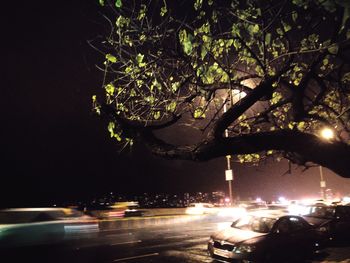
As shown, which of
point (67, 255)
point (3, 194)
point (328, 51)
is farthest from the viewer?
point (3, 194)

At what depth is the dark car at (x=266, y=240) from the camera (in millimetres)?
11297

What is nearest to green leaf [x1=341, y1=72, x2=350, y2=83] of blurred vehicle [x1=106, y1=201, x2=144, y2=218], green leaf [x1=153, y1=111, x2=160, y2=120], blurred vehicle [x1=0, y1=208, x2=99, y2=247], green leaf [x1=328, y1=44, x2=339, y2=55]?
green leaf [x1=328, y1=44, x2=339, y2=55]

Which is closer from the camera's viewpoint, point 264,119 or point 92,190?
point 264,119

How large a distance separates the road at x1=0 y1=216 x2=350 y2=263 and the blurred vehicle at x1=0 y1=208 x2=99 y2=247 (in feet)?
1.03

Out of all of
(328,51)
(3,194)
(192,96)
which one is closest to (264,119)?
(192,96)

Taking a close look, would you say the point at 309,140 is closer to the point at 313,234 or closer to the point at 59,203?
the point at 313,234

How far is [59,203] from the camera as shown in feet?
169

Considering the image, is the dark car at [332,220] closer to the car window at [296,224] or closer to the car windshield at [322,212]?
the car windshield at [322,212]

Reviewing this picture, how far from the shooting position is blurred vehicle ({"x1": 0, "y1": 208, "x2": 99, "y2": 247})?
15.0m

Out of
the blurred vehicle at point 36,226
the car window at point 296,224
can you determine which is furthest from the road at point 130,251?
the car window at point 296,224

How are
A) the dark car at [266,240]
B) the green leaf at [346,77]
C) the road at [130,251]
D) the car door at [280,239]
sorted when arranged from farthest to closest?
the road at [130,251], the car door at [280,239], the dark car at [266,240], the green leaf at [346,77]

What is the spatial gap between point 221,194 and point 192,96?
47.2 meters

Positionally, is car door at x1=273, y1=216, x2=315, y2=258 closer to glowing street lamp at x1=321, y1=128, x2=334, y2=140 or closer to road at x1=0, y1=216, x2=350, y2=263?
road at x1=0, y1=216, x2=350, y2=263

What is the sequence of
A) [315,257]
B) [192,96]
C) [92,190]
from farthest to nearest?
[92,190] < [315,257] < [192,96]
